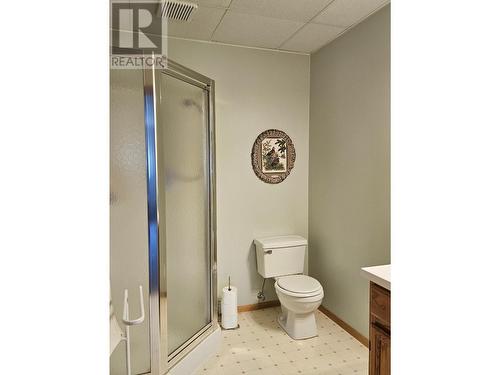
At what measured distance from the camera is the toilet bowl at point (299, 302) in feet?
7.33

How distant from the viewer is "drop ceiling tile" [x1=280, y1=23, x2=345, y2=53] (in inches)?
93.7

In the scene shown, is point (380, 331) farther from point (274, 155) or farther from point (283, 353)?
point (274, 155)

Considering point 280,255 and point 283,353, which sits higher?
point 280,255

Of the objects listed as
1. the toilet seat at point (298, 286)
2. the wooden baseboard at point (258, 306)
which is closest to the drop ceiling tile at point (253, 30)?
the toilet seat at point (298, 286)

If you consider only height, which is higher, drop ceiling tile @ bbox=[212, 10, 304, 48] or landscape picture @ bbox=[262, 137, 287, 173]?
drop ceiling tile @ bbox=[212, 10, 304, 48]

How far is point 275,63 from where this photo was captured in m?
2.81

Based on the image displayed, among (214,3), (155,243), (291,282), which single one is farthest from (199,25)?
(291,282)

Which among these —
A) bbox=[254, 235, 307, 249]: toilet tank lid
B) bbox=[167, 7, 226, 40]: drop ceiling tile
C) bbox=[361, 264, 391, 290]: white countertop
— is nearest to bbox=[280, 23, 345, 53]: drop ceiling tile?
bbox=[167, 7, 226, 40]: drop ceiling tile

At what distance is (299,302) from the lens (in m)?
2.23

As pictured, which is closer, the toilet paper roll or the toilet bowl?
the toilet bowl

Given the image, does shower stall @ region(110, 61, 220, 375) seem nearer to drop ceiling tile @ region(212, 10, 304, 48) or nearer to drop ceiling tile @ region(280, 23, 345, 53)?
drop ceiling tile @ region(212, 10, 304, 48)

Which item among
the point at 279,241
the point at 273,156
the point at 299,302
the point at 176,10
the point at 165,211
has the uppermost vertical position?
the point at 176,10

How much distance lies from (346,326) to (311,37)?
2320 millimetres
